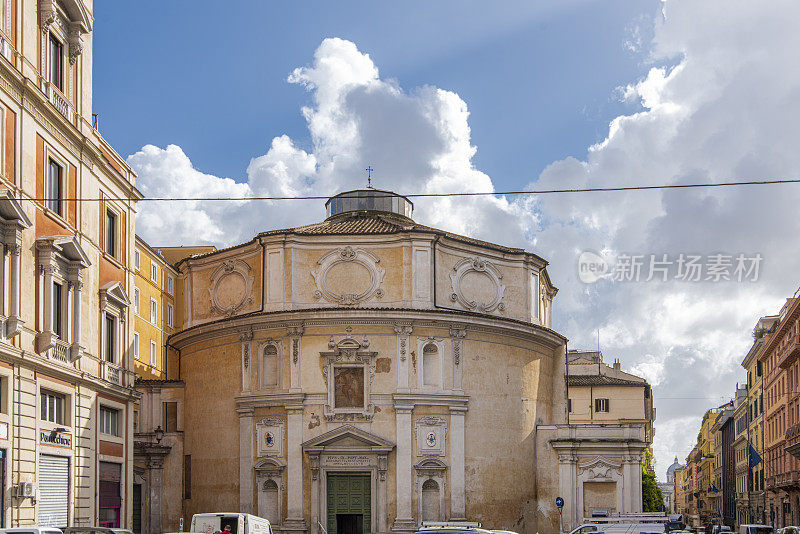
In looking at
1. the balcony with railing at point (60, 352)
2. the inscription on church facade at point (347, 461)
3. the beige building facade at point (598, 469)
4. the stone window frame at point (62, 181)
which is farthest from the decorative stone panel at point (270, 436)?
the stone window frame at point (62, 181)

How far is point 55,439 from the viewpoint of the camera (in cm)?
3070

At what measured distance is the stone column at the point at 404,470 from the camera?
47781mm

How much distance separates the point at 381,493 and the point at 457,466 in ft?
12.0

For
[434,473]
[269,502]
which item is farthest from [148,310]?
[434,473]

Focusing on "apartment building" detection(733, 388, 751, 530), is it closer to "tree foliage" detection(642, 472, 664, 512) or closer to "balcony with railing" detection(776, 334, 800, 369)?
"tree foliage" detection(642, 472, 664, 512)

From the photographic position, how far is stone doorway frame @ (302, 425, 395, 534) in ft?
158

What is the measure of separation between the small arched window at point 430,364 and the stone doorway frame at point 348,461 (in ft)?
11.2

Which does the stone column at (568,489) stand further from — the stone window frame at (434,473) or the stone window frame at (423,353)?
the stone window frame at (423,353)

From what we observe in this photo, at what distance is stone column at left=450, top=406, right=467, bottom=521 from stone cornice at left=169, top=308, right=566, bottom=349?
395cm

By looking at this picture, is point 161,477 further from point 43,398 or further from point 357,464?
point 43,398

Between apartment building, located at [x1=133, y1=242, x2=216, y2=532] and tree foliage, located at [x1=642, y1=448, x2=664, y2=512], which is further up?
apartment building, located at [x1=133, y1=242, x2=216, y2=532]

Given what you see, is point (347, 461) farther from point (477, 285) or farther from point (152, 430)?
point (477, 285)

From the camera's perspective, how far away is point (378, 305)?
4947 cm

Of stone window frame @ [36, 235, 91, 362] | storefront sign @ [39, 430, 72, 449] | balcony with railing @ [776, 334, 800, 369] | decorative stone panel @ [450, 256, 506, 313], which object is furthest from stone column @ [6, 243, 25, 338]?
balcony with railing @ [776, 334, 800, 369]
